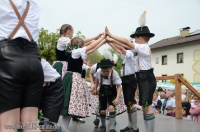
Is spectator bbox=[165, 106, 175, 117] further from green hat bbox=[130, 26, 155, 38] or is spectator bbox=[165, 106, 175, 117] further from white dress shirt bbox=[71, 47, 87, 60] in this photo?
white dress shirt bbox=[71, 47, 87, 60]

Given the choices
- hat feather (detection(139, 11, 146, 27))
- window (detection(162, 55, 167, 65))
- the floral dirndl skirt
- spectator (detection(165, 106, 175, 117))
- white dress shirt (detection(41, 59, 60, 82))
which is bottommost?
spectator (detection(165, 106, 175, 117))

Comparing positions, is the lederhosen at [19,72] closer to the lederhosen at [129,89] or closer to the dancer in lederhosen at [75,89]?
the dancer in lederhosen at [75,89]

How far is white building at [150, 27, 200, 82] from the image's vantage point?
2906 centimetres

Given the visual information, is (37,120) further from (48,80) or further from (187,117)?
(187,117)

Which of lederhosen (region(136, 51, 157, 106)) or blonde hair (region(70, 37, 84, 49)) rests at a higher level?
blonde hair (region(70, 37, 84, 49))

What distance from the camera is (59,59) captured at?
16.1 ft

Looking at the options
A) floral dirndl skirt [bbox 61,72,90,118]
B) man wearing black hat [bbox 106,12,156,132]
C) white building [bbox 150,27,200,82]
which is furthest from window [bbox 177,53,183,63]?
floral dirndl skirt [bbox 61,72,90,118]

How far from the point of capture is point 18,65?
182 cm

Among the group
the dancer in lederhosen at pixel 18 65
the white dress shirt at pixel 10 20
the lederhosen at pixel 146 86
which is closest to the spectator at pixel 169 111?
the lederhosen at pixel 146 86

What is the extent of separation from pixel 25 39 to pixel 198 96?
5.08m

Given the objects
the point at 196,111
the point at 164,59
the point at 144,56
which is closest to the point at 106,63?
the point at 144,56

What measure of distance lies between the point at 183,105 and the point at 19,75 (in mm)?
6062

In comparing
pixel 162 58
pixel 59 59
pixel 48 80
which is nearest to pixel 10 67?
pixel 48 80

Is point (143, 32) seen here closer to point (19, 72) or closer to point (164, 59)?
point (19, 72)
